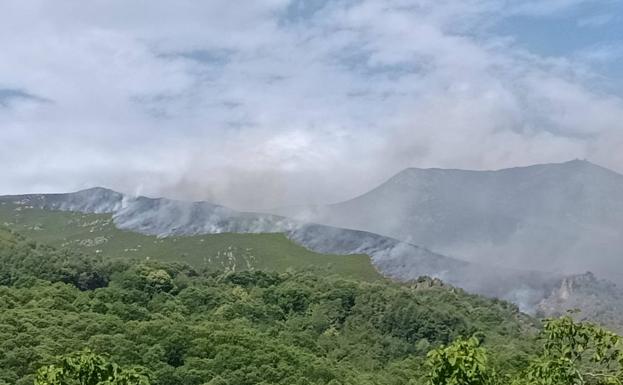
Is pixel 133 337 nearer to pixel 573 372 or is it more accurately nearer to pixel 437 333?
pixel 437 333

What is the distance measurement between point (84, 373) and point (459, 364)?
8714 mm

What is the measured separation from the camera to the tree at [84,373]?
1750 cm

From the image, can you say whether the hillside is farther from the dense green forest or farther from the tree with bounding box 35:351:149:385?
the tree with bounding box 35:351:149:385

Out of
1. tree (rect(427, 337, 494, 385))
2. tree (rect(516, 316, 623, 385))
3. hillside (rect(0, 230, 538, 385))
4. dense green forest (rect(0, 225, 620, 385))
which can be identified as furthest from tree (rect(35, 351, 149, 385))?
hillside (rect(0, 230, 538, 385))

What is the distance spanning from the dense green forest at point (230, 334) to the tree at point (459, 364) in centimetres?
2

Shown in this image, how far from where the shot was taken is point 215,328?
13625cm

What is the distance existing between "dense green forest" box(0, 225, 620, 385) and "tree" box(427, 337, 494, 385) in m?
0.02

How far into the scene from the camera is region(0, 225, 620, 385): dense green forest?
19656 mm

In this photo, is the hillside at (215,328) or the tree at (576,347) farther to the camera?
the hillside at (215,328)

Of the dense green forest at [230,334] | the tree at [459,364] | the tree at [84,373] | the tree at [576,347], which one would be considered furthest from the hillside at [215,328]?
the tree at [84,373]

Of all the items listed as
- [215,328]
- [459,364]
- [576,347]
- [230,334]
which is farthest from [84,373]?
[215,328]

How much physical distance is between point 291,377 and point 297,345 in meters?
40.0

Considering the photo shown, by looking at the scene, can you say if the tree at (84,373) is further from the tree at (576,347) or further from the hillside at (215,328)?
the hillside at (215,328)

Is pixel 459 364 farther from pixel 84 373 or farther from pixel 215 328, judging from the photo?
pixel 215 328
